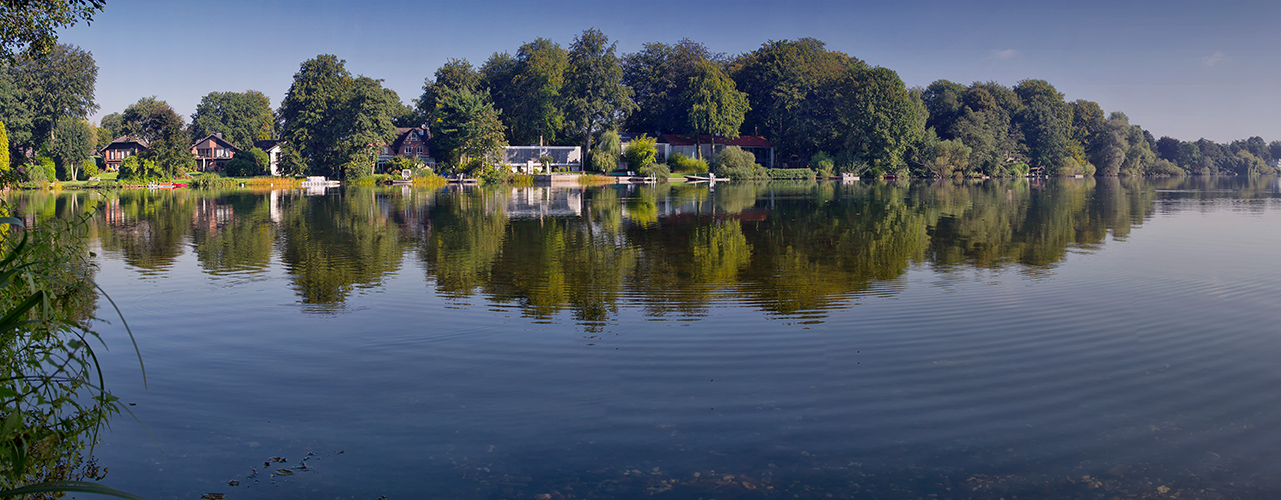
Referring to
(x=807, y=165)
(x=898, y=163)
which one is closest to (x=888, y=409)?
(x=898, y=163)

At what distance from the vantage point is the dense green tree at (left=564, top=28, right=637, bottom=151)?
91938mm

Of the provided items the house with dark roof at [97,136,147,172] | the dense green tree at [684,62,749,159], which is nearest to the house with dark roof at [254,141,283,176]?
the house with dark roof at [97,136,147,172]

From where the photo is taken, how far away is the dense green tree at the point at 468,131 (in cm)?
8012

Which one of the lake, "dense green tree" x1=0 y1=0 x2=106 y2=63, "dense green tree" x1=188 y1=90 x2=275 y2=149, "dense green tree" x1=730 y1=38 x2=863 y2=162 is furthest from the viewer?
"dense green tree" x1=188 y1=90 x2=275 y2=149

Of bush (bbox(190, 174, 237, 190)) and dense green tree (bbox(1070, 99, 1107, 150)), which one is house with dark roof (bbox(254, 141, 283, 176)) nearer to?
bush (bbox(190, 174, 237, 190))

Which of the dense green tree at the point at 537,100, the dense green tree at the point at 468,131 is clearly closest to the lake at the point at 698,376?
the dense green tree at the point at 468,131

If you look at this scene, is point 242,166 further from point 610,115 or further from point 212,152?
point 610,115

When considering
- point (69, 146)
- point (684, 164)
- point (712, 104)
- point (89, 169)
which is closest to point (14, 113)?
point (69, 146)

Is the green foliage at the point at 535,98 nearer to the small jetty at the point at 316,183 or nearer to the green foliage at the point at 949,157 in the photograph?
the small jetty at the point at 316,183

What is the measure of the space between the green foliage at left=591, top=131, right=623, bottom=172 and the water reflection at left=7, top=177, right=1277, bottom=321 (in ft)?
170

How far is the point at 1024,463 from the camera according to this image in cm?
532

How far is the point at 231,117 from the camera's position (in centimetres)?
10619

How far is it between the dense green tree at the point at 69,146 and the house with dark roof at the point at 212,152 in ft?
47.7

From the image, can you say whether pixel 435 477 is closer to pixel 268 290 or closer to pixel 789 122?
pixel 268 290
